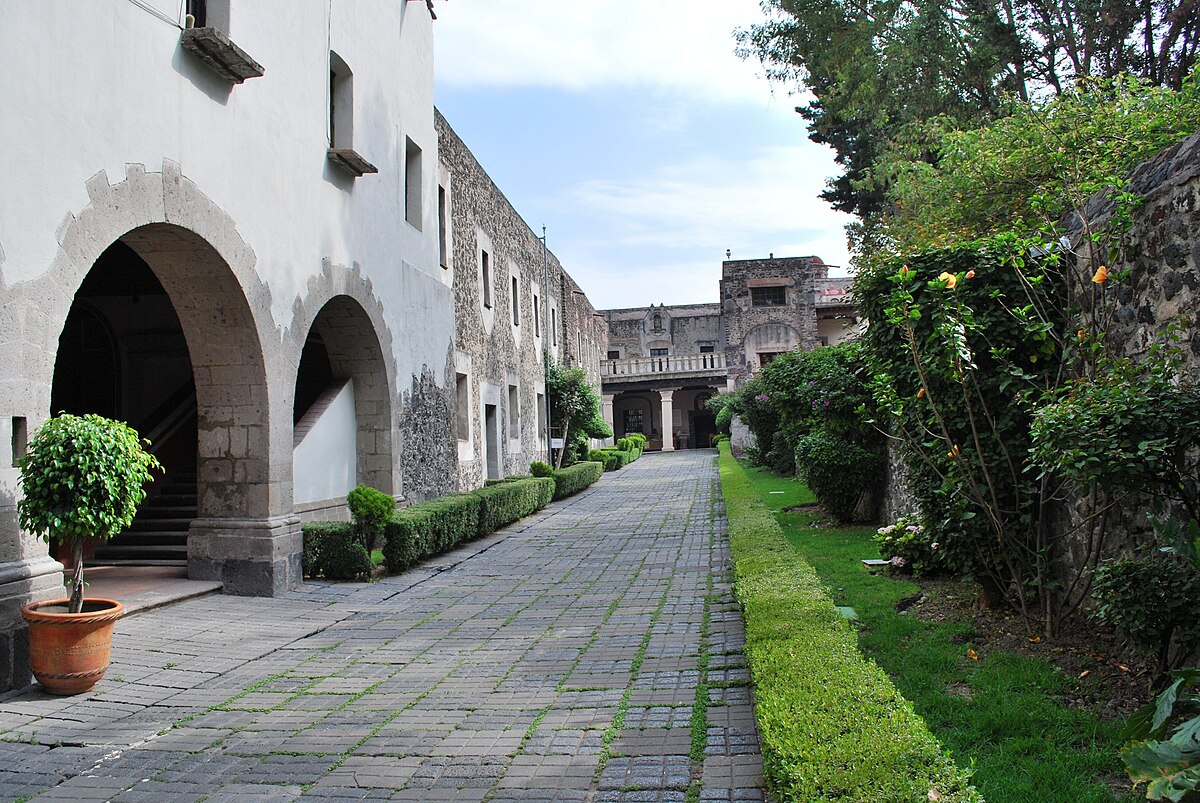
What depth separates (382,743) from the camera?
3650 mm

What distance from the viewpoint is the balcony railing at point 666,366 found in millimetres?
36781

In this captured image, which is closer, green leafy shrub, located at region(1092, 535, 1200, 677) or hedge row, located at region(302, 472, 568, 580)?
green leafy shrub, located at region(1092, 535, 1200, 677)

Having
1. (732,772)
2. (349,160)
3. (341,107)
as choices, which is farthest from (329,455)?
(732,772)

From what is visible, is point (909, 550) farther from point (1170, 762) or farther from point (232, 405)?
point (232, 405)

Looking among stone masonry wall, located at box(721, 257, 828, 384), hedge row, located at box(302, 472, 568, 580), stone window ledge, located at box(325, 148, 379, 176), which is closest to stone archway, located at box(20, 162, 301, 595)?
hedge row, located at box(302, 472, 568, 580)

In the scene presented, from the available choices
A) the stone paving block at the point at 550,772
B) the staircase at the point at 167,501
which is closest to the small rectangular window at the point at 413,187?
the staircase at the point at 167,501

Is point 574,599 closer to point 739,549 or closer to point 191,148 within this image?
point 739,549

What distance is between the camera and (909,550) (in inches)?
261

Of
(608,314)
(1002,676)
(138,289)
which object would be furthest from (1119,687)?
(608,314)

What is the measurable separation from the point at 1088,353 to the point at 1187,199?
964mm

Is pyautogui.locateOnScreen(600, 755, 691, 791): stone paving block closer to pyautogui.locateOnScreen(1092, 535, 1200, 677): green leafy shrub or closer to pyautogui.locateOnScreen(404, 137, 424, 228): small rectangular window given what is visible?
pyautogui.locateOnScreen(1092, 535, 1200, 677): green leafy shrub

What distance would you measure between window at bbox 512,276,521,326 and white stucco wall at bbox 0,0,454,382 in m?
6.06

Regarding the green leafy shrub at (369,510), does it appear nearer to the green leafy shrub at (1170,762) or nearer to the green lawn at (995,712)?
the green lawn at (995,712)

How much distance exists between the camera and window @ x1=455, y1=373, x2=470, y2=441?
14273mm
